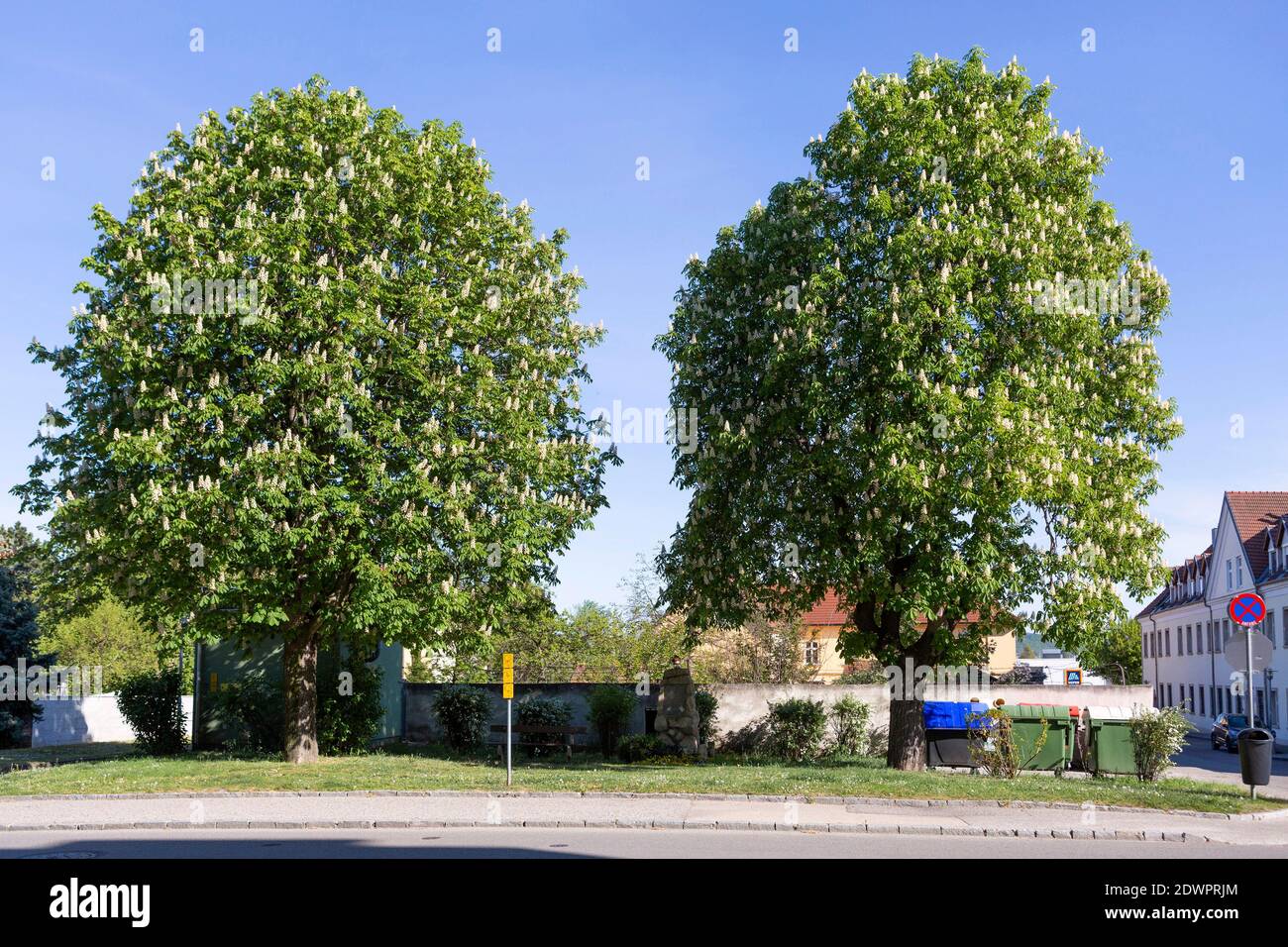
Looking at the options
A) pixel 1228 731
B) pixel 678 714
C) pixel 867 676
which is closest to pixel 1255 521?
pixel 1228 731

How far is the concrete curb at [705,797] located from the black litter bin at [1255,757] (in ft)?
3.59

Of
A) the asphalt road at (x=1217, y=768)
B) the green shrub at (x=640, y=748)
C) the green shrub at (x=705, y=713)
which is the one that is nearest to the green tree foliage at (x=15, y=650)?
the green shrub at (x=640, y=748)

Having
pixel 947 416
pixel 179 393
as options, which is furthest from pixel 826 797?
pixel 179 393

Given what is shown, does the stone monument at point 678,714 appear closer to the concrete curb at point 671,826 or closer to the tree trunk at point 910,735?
the tree trunk at point 910,735

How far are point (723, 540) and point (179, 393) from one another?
10.9 meters

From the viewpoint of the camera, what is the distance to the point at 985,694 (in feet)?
115

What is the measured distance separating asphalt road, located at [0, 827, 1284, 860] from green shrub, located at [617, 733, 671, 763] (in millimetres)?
11134

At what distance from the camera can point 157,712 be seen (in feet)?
93.5

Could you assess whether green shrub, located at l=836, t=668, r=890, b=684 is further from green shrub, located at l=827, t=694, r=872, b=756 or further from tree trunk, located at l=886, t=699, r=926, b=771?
tree trunk, located at l=886, t=699, r=926, b=771

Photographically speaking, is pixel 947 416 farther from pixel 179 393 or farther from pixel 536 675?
pixel 536 675

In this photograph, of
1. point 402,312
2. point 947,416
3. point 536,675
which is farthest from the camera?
point 536,675

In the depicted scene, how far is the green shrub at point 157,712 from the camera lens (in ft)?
93.3

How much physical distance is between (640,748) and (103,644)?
3897cm

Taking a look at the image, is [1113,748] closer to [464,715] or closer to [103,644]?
[464,715]
